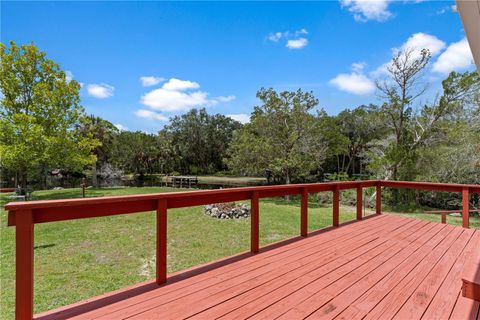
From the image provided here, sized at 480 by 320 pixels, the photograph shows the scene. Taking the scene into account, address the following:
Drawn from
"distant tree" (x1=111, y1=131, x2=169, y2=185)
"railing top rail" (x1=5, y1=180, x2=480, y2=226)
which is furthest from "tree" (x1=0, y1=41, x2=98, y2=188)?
"distant tree" (x1=111, y1=131, x2=169, y2=185)

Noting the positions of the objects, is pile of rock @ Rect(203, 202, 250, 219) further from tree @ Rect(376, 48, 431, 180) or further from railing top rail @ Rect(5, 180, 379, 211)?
tree @ Rect(376, 48, 431, 180)

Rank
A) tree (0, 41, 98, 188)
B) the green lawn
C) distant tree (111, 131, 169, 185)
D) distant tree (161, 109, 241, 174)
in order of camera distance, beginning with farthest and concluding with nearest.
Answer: distant tree (161, 109, 241, 174)
distant tree (111, 131, 169, 185)
tree (0, 41, 98, 188)
the green lawn

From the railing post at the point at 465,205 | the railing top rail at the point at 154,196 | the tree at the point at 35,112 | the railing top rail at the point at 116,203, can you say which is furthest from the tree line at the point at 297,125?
the railing top rail at the point at 116,203

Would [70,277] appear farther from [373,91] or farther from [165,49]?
[373,91]

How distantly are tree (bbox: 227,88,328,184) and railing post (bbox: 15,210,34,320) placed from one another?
44.1 feet

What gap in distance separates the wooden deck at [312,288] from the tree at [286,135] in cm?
1131

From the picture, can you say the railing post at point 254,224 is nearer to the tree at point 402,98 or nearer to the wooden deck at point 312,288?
the wooden deck at point 312,288

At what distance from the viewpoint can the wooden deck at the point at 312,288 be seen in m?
2.10

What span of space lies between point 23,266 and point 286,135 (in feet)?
48.0

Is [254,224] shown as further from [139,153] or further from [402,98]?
[139,153]

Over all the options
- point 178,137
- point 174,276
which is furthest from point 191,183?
point 174,276

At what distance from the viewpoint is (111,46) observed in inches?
378

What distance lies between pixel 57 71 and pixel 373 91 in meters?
16.4

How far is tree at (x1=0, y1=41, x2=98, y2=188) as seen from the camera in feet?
39.9
